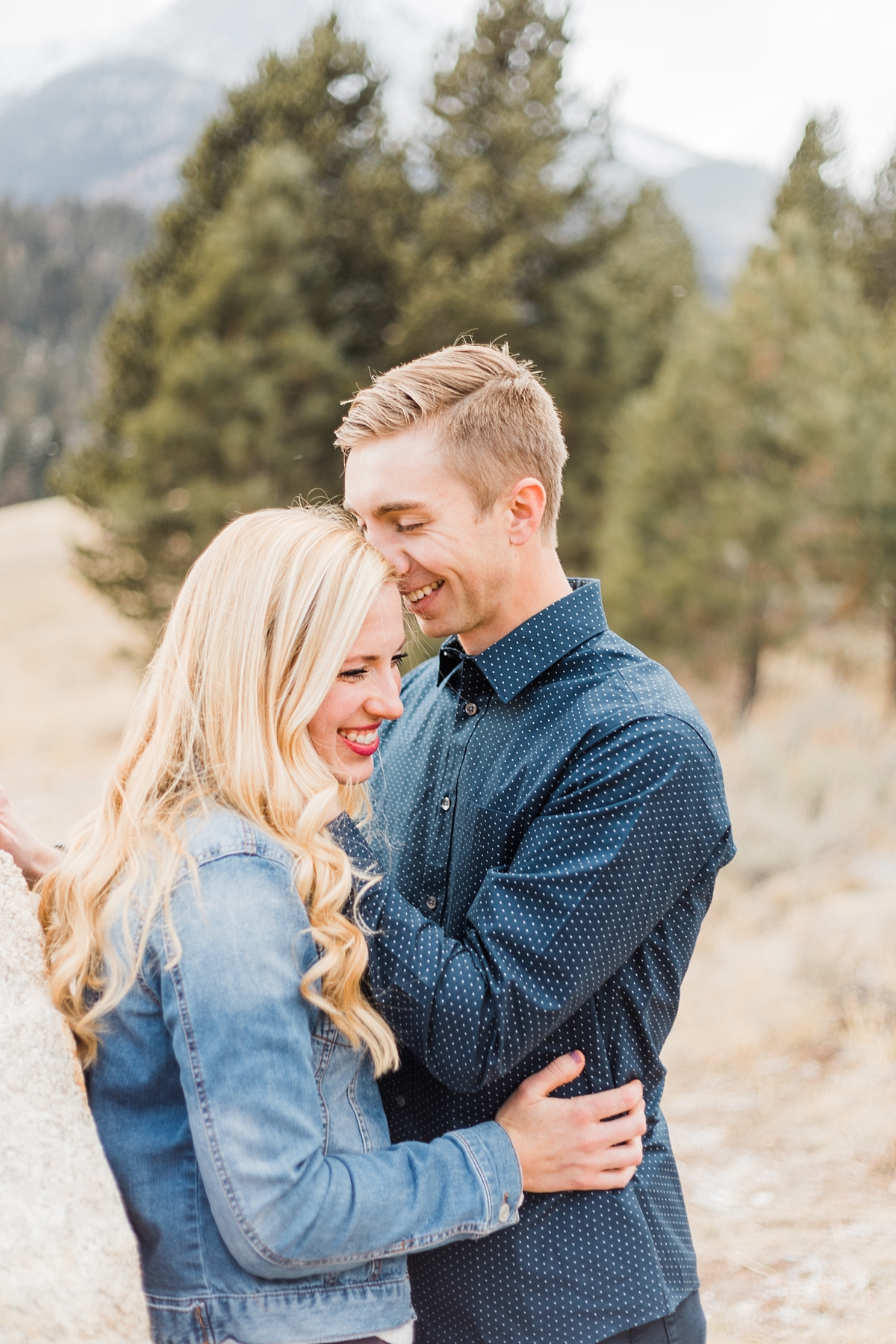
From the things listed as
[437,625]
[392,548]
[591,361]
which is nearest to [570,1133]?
[437,625]

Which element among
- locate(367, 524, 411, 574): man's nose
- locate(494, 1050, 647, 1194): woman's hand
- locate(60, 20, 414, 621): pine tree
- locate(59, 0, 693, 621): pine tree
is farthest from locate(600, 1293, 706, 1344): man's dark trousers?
locate(59, 0, 693, 621): pine tree

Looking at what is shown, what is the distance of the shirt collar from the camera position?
1979mm

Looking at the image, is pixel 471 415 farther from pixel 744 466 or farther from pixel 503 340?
pixel 744 466

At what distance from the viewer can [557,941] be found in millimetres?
1582

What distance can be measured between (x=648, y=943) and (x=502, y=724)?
474mm

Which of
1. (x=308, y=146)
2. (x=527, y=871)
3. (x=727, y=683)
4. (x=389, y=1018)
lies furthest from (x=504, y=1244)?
(x=308, y=146)

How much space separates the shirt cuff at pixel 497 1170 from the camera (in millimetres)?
1585

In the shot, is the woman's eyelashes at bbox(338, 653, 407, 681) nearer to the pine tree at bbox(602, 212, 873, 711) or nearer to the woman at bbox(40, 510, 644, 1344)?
the woman at bbox(40, 510, 644, 1344)

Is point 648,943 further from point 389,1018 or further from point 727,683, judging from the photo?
point 727,683

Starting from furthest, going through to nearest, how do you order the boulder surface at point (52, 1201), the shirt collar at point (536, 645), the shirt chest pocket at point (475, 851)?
the shirt collar at point (536, 645), the shirt chest pocket at point (475, 851), the boulder surface at point (52, 1201)

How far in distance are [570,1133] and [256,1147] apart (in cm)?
56

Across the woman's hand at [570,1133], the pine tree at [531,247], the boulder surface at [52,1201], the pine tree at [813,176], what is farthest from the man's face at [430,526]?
the pine tree at [813,176]

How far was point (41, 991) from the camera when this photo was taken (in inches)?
58.8

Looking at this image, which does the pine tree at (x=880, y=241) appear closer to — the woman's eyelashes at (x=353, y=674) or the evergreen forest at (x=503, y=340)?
the evergreen forest at (x=503, y=340)
